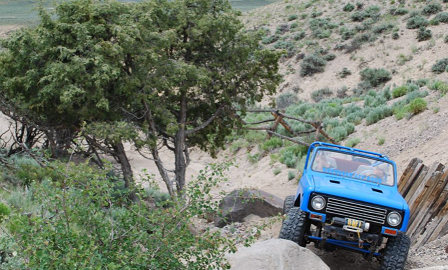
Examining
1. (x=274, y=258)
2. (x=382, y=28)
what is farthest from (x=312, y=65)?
(x=274, y=258)

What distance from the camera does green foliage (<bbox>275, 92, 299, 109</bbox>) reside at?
34750 millimetres

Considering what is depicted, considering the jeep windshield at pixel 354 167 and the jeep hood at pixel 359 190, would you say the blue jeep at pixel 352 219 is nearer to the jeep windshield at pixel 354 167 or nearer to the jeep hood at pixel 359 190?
the jeep hood at pixel 359 190

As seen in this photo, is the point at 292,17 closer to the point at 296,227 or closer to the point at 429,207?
the point at 429,207

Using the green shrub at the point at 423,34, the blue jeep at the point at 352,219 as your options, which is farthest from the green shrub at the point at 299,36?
the blue jeep at the point at 352,219

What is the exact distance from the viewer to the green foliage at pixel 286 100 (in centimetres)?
3475

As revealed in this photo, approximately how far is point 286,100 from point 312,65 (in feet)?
20.9

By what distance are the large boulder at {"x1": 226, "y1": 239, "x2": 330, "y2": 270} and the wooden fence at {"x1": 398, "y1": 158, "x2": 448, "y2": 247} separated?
3078mm

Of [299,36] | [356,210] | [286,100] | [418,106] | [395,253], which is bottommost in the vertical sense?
[286,100]

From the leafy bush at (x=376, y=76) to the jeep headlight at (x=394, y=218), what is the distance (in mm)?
27688

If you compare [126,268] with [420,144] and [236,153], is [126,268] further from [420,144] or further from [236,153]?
[236,153]

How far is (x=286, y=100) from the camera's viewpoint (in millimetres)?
35344

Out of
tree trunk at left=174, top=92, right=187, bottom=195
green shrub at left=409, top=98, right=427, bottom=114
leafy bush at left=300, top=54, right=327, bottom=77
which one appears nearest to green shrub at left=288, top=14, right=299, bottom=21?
leafy bush at left=300, top=54, right=327, bottom=77

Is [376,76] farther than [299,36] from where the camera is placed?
No

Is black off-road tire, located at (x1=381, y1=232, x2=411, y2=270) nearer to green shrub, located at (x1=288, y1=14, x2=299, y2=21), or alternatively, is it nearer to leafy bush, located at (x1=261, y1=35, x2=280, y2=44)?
leafy bush, located at (x1=261, y1=35, x2=280, y2=44)
